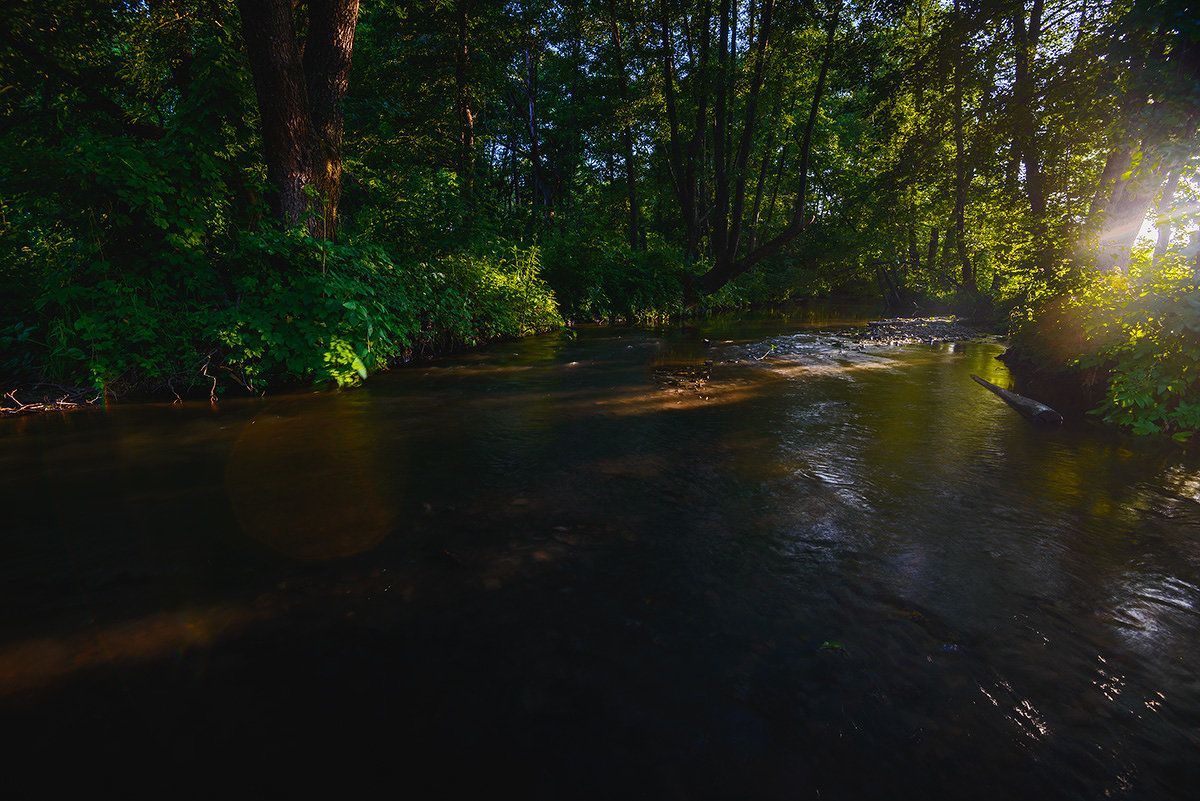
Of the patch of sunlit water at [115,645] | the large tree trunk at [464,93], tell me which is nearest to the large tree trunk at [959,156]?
the large tree trunk at [464,93]

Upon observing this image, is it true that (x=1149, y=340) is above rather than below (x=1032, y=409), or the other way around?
above

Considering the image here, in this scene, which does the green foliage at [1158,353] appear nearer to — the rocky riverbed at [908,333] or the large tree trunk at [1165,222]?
the large tree trunk at [1165,222]

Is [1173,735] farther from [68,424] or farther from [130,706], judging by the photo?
[68,424]

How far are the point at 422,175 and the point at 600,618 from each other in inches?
446

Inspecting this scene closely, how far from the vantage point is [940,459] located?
5117 millimetres

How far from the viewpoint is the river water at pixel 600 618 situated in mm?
1815

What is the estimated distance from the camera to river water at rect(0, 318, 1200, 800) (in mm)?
1815

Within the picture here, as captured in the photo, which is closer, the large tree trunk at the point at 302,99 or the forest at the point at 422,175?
the forest at the point at 422,175

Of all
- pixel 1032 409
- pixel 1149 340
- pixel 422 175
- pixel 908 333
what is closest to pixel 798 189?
pixel 908 333

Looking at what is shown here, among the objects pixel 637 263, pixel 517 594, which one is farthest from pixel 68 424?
pixel 637 263

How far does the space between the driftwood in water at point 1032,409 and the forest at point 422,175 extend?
29.9 inches

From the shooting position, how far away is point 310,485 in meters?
4.33

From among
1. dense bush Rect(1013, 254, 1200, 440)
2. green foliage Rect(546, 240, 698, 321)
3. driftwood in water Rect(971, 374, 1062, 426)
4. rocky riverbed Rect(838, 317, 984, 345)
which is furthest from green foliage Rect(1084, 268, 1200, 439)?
green foliage Rect(546, 240, 698, 321)

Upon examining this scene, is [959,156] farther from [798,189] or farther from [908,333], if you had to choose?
[798,189]
